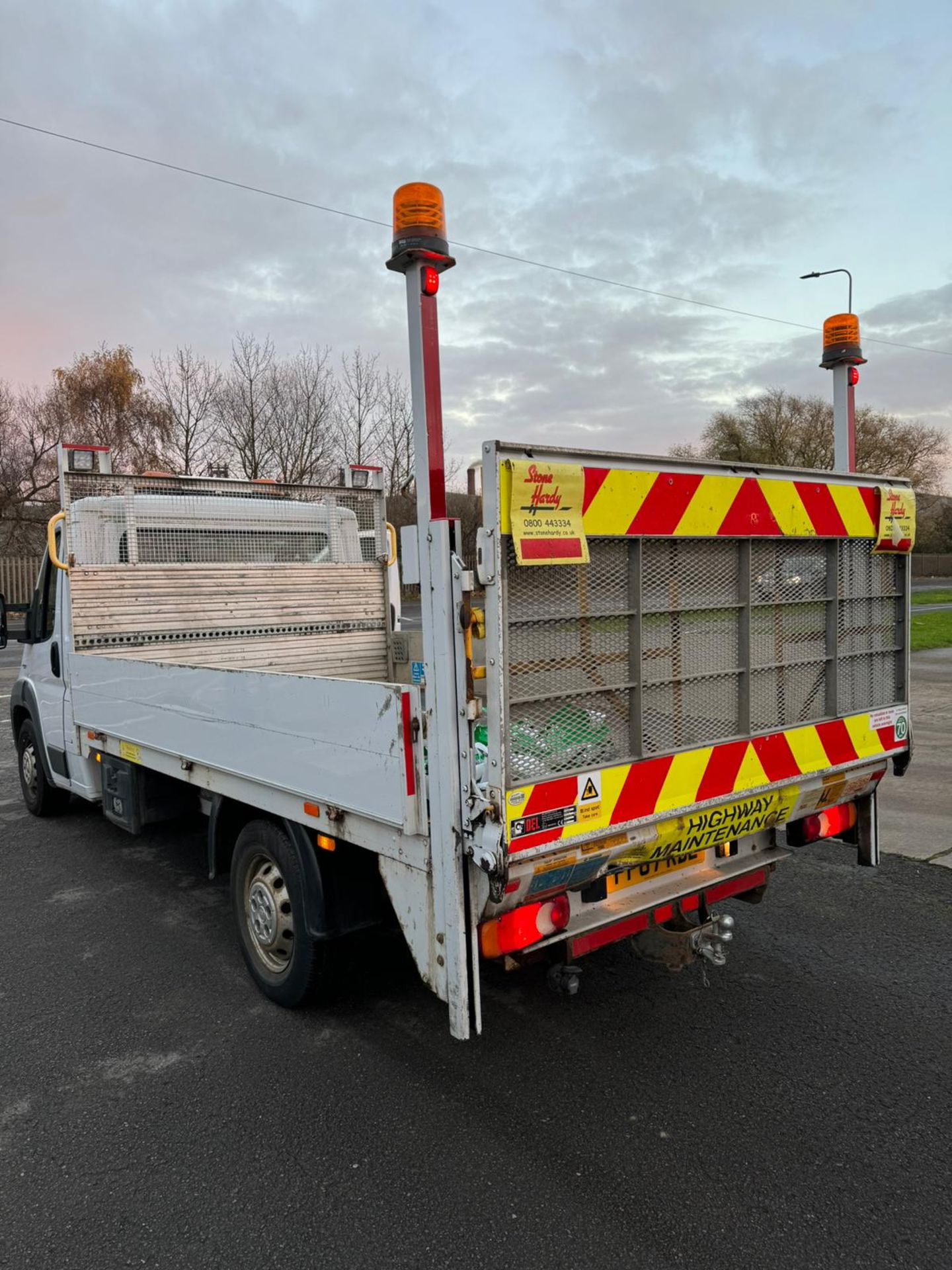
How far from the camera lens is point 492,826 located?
249 cm

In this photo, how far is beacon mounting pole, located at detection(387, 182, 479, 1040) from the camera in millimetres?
2523

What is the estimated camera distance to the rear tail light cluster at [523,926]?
2691 mm

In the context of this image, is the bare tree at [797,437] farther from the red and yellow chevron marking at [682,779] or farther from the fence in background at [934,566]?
the red and yellow chevron marking at [682,779]

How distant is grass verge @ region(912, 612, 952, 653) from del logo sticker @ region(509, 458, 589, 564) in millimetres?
16880

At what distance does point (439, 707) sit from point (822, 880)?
3599 mm

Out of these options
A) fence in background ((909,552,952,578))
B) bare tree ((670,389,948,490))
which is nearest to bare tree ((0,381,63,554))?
bare tree ((670,389,948,490))

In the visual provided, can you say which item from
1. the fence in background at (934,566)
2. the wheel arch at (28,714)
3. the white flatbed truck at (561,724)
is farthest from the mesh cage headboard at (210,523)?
the fence in background at (934,566)

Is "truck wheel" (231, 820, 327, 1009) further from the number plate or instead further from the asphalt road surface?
the number plate

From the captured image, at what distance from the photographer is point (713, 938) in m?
3.37

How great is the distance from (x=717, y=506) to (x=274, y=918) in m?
2.50

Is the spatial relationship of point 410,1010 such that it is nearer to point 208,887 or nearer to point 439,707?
point 439,707

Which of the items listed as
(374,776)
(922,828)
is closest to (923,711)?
(922,828)

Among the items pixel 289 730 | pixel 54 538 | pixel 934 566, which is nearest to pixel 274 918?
pixel 289 730

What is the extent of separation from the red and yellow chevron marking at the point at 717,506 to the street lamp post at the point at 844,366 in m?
0.75
